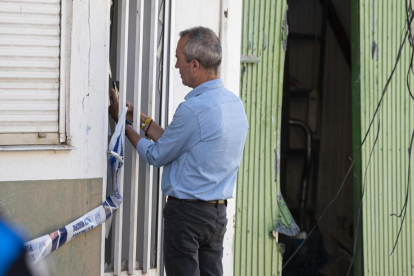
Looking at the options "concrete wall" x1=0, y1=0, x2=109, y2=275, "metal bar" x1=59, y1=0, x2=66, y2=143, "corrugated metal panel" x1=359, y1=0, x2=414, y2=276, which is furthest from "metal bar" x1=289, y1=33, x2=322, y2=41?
"metal bar" x1=59, y1=0, x2=66, y2=143

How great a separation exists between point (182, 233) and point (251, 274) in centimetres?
173

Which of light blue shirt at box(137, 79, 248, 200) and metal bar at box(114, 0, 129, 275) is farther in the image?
metal bar at box(114, 0, 129, 275)

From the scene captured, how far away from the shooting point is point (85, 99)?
4.39m

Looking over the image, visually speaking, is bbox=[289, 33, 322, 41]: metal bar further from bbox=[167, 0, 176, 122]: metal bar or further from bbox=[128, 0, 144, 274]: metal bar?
bbox=[128, 0, 144, 274]: metal bar

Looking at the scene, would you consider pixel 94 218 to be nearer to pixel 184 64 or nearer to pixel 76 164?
pixel 76 164

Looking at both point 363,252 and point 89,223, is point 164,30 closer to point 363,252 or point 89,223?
point 89,223

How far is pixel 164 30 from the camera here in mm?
4738

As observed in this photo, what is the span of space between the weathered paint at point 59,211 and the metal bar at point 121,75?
0.13 metres

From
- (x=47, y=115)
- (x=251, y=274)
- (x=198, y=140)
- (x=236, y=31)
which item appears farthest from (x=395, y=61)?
(x=47, y=115)

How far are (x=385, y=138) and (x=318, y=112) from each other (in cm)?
247

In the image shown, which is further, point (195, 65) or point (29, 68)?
point (29, 68)

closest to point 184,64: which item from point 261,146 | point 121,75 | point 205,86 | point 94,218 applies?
point 205,86

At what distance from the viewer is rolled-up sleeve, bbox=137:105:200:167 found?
3.85 metres

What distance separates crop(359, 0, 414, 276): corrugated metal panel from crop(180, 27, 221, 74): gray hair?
2208mm
